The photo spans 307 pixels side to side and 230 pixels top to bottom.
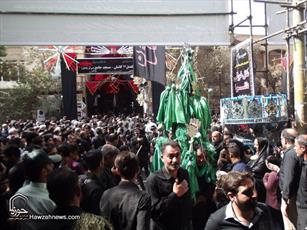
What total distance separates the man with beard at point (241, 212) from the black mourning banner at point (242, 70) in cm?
889

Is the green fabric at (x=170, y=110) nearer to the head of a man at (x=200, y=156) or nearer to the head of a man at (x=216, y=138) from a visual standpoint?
the head of a man at (x=200, y=156)

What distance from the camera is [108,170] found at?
4.98 meters

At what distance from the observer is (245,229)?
315 centimetres

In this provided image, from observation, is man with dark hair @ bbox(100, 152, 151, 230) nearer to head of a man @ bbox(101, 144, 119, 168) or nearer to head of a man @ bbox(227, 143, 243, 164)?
head of a man @ bbox(101, 144, 119, 168)

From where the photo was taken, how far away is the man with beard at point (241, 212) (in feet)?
10.5

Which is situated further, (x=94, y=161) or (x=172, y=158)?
(x=94, y=161)

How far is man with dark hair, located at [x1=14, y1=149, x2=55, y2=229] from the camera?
3232mm

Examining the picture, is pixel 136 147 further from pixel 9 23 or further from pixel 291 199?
pixel 291 199

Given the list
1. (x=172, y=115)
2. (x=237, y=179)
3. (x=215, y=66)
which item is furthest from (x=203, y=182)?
(x=215, y=66)

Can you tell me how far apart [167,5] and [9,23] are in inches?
106

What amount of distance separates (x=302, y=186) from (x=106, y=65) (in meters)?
27.9

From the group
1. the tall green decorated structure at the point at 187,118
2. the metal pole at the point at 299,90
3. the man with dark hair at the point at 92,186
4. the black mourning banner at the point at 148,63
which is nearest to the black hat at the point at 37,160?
the man with dark hair at the point at 92,186

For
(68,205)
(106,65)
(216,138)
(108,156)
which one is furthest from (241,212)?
(106,65)

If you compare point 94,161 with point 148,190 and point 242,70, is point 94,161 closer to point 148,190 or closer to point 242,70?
point 148,190
